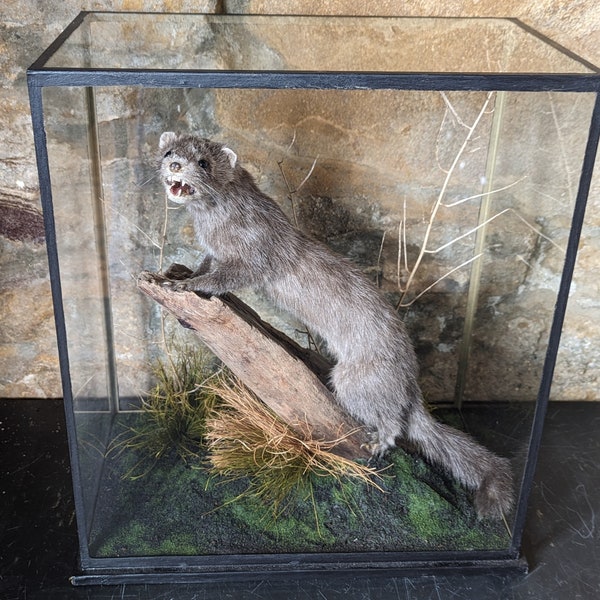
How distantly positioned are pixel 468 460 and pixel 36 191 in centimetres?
144

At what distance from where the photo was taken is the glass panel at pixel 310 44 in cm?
162

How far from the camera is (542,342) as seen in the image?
1.76 metres

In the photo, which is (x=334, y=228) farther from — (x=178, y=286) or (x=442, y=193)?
(x=178, y=286)

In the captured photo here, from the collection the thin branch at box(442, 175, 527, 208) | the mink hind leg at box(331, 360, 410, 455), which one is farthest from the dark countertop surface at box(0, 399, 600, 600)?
the thin branch at box(442, 175, 527, 208)

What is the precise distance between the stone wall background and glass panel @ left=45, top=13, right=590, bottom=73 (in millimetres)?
150

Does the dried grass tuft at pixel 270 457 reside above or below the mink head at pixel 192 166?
below

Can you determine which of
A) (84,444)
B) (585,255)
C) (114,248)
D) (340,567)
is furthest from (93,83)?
(585,255)

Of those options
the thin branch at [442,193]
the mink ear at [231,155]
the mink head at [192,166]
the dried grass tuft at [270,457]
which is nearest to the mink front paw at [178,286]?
the mink head at [192,166]

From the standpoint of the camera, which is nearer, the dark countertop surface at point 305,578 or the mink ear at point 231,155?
the mink ear at point 231,155

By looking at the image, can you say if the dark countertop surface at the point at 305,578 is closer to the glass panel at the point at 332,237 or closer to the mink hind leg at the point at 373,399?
the glass panel at the point at 332,237

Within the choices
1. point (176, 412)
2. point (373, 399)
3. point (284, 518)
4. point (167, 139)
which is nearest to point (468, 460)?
point (373, 399)

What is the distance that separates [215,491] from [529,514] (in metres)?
0.87

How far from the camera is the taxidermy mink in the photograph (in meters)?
1.81

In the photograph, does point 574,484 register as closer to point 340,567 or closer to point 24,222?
point 340,567
